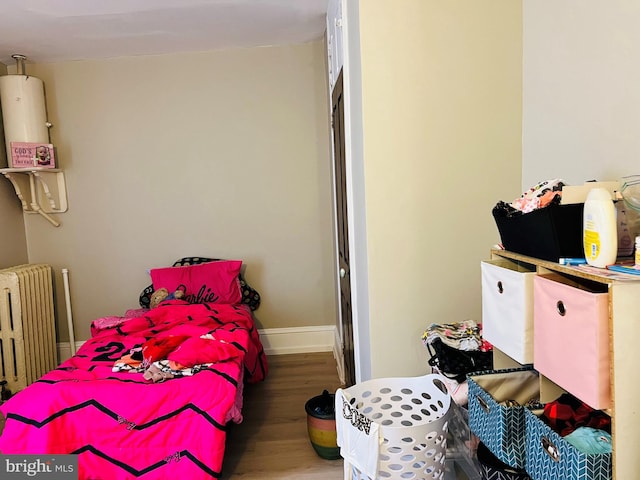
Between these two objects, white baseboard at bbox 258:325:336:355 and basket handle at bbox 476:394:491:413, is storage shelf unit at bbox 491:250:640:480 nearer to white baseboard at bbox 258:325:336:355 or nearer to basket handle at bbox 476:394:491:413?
basket handle at bbox 476:394:491:413

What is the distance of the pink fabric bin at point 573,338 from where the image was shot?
2.85ft

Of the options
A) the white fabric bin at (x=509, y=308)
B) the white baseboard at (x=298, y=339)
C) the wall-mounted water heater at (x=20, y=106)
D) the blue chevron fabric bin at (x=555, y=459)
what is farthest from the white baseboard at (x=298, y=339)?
the blue chevron fabric bin at (x=555, y=459)

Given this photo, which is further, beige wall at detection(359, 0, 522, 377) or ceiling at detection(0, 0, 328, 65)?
ceiling at detection(0, 0, 328, 65)

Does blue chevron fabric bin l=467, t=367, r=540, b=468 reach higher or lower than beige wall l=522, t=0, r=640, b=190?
lower

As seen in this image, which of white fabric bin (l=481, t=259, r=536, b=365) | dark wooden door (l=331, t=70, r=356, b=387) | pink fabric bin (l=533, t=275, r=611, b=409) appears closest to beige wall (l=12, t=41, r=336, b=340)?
dark wooden door (l=331, t=70, r=356, b=387)

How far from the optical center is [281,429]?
2562 mm

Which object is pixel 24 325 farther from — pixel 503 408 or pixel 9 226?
pixel 503 408

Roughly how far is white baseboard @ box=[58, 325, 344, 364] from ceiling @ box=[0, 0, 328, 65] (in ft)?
7.39

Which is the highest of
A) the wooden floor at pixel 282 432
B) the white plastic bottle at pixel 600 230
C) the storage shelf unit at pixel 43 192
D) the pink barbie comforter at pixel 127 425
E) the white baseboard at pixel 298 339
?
the storage shelf unit at pixel 43 192

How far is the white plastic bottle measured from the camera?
946 mm

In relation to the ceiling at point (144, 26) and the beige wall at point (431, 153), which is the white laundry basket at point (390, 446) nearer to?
the beige wall at point (431, 153)

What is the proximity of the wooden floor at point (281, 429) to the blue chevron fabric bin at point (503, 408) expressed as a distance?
114cm

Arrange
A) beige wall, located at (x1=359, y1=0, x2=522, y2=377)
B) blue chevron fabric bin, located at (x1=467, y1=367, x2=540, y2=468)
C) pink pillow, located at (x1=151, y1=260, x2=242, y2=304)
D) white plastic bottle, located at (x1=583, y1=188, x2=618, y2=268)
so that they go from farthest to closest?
1. pink pillow, located at (x1=151, y1=260, x2=242, y2=304)
2. beige wall, located at (x1=359, y1=0, x2=522, y2=377)
3. blue chevron fabric bin, located at (x1=467, y1=367, x2=540, y2=468)
4. white plastic bottle, located at (x1=583, y1=188, x2=618, y2=268)

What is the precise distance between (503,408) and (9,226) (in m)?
3.64
